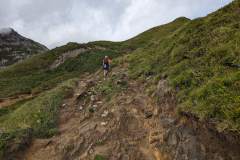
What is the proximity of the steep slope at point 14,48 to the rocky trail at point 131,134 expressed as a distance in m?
136

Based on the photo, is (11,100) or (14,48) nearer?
(11,100)

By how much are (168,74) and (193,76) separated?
9.28ft

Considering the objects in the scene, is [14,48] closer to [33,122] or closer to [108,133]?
[33,122]

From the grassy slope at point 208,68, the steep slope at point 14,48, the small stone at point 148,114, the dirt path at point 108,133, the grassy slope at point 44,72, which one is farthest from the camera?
the steep slope at point 14,48

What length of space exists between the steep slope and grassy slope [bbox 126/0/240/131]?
13651 cm

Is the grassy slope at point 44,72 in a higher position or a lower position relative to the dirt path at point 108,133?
higher

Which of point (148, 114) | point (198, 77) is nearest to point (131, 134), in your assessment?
point (148, 114)

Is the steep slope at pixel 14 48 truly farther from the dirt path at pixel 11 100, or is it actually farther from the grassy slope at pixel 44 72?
the dirt path at pixel 11 100

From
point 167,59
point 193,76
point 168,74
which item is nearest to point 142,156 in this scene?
point 193,76

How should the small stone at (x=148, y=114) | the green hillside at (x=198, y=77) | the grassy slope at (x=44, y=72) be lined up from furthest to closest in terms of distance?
the grassy slope at (x=44, y=72)
the small stone at (x=148, y=114)
the green hillside at (x=198, y=77)

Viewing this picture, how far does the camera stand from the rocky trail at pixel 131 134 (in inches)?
452

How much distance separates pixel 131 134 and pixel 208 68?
17.3 feet

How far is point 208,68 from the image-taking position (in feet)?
47.9

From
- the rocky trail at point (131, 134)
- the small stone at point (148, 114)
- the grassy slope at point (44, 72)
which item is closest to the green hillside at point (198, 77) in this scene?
the rocky trail at point (131, 134)
